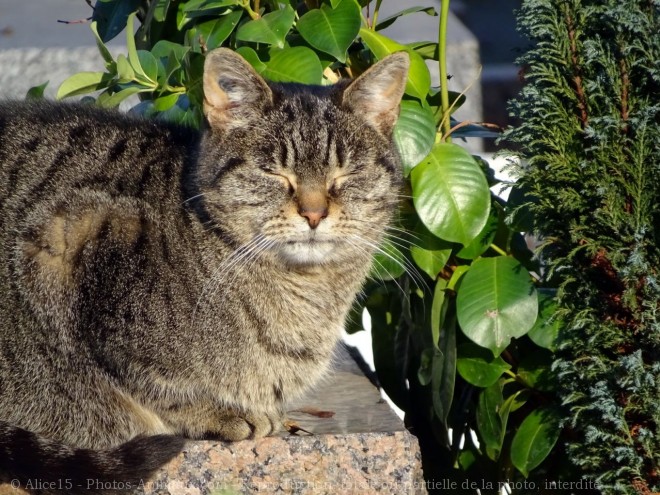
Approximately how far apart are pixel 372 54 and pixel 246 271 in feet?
3.05

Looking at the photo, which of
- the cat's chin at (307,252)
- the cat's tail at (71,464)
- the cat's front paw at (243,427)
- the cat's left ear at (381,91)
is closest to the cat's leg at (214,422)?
the cat's front paw at (243,427)

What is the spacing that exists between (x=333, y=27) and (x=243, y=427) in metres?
1.16

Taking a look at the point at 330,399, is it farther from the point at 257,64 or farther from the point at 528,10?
the point at 528,10

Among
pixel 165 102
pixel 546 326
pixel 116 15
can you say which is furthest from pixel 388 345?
pixel 116 15

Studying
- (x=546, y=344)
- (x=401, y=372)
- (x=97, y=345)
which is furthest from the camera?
(x=401, y=372)

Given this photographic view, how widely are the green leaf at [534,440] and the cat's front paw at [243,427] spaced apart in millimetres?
718

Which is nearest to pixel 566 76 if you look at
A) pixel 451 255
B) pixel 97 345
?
pixel 451 255

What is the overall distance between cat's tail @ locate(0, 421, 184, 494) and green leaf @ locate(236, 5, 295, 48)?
115cm

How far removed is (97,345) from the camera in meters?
2.58

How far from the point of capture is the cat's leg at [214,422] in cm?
266

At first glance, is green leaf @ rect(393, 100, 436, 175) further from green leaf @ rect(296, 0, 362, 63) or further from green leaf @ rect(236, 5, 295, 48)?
green leaf @ rect(236, 5, 295, 48)

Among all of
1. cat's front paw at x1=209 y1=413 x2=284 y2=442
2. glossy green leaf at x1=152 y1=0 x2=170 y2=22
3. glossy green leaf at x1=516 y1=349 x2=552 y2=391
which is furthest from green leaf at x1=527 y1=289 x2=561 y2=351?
glossy green leaf at x1=152 y1=0 x2=170 y2=22

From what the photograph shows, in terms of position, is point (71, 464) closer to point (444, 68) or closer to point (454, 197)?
point (454, 197)

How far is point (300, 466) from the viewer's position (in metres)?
2.65
